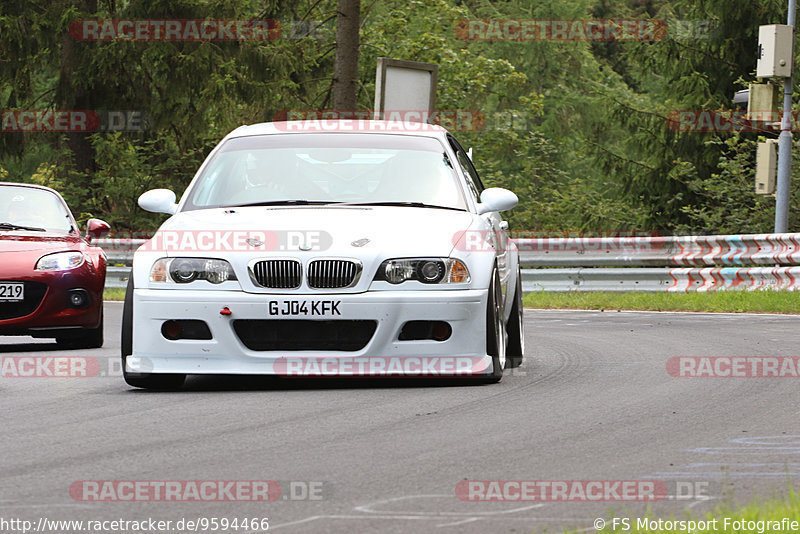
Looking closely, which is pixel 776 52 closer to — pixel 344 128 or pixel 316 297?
pixel 344 128

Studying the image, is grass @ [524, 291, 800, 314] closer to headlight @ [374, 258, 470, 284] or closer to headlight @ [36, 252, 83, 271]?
headlight @ [36, 252, 83, 271]

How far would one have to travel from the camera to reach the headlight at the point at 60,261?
38.5 ft

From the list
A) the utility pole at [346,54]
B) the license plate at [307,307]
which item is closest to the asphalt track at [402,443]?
the license plate at [307,307]

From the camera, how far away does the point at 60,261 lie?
11.8m

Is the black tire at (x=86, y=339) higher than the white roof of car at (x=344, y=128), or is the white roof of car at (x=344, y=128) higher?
the white roof of car at (x=344, y=128)

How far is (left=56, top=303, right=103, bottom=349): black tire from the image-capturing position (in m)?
12.0

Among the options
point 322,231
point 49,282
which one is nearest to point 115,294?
point 49,282

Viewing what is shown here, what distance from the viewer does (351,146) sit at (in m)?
9.39

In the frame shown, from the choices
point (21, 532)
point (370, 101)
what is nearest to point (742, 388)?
point (21, 532)

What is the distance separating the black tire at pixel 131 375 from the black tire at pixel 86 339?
3.69 m

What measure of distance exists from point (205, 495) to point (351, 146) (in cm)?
474

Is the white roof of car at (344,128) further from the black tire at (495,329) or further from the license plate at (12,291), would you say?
the license plate at (12,291)

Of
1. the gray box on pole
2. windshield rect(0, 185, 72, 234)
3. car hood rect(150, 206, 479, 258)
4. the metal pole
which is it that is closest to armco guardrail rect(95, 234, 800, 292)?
the metal pole

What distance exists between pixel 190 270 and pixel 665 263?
46.2ft
